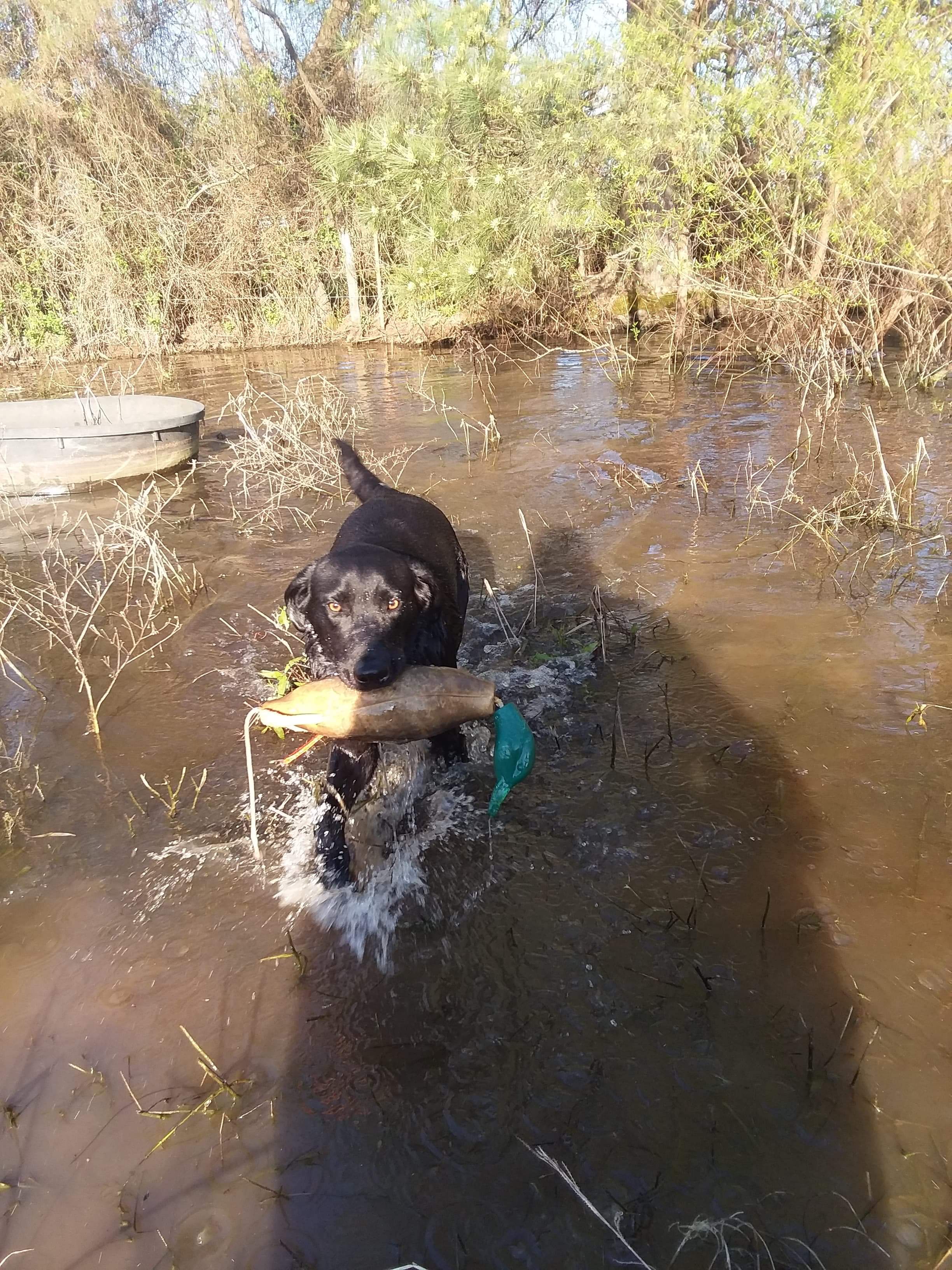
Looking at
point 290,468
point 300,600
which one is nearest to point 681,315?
point 290,468

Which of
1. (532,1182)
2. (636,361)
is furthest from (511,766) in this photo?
(636,361)

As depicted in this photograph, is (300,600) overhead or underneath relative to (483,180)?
underneath

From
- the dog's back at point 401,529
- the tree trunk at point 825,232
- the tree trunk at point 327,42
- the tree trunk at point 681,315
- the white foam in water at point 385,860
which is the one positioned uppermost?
the tree trunk at point 327,42

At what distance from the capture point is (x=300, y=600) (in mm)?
3424

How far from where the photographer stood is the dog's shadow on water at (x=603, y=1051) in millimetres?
1702

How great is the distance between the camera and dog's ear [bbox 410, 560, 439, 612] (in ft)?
11.3

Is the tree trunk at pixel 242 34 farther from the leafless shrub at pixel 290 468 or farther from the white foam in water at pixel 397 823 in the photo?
the white foam in water at pixel 397 823

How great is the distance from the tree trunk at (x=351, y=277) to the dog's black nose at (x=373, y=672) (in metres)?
16.3

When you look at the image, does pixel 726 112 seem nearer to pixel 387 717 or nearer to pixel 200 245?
pixel 387 717

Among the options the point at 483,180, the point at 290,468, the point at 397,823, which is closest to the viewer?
the point at 397,823

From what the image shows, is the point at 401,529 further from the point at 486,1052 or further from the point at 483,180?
the point at 483,180

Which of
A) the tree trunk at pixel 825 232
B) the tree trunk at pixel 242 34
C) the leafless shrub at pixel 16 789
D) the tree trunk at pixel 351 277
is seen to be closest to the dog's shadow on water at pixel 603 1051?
the leafless shrub at pixel 16 789

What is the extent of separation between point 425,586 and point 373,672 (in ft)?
2.75

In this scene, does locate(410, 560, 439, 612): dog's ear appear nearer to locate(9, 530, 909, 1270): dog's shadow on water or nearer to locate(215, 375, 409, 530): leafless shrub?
locate(9, 530, 909, 1270): dog's shadow on water
